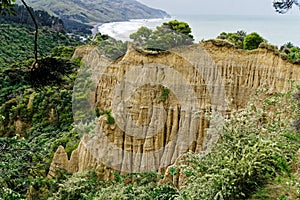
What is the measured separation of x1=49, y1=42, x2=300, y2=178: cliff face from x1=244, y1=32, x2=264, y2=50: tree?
361 cm

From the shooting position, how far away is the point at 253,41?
15.7 m

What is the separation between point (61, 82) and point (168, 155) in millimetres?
9843

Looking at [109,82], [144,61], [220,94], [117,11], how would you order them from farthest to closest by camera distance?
1. [117,11]
2. [109,82]
3. [144,61]
4. [220,94]

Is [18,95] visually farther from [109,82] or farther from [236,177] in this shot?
[236,177]

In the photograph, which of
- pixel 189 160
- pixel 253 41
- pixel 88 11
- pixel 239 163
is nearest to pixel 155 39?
pixel 253 41

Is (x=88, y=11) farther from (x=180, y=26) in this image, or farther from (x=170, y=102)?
(x=170, y=102)

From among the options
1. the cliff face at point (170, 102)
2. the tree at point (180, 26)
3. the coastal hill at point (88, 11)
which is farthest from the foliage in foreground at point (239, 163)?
the coastal hill at point (88, 11)

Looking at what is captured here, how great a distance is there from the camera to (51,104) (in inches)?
910

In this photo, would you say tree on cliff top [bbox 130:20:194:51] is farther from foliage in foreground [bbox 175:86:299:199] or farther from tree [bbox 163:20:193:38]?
foliage in foreground [bbox 175:86:299:199]

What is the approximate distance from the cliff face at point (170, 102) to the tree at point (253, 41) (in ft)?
11.8

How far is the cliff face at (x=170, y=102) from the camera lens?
12.2 meters

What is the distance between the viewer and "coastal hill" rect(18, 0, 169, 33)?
308ft

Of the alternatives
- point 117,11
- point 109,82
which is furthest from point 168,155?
point 117,11

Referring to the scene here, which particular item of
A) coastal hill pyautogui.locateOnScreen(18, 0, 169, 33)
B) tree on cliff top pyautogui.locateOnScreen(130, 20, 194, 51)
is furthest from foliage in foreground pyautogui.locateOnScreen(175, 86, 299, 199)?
coastal hill pyautogui.locateOnScreen(18, 0, 169, 33)
